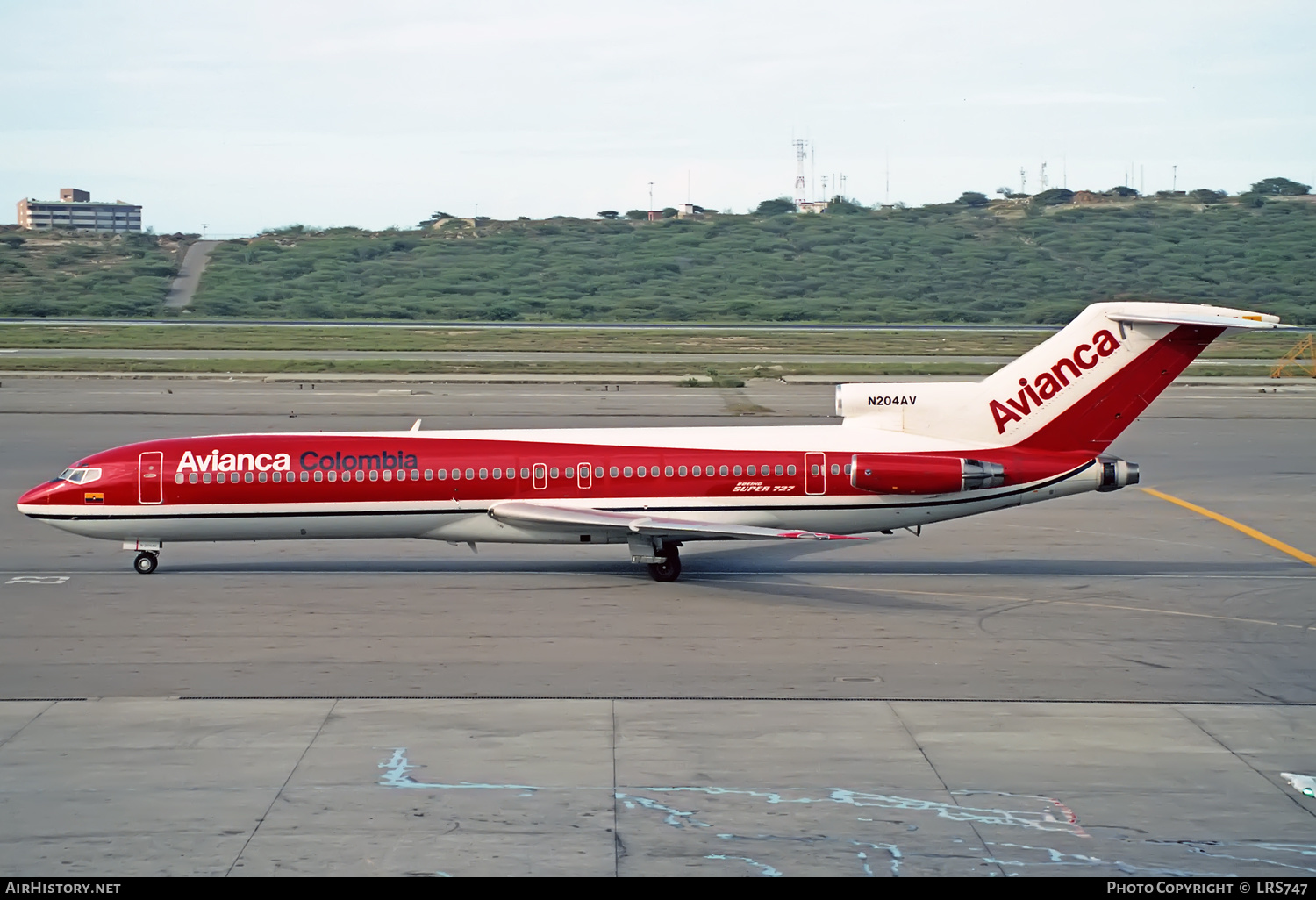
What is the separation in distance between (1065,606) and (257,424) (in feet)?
114

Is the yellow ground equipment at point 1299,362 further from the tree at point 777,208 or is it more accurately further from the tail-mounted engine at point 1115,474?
the tree at point 777,208

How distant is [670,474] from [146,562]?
11490mm

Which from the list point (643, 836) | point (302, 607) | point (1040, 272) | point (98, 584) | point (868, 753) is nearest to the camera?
point (643, 836)

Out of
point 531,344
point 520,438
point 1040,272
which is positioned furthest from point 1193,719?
point 1040,272

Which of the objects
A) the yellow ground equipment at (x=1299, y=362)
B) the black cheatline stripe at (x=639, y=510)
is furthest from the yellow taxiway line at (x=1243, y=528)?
the yellow ground equipment at (x=1299, y=362)

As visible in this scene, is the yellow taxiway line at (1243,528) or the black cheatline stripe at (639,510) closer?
the black cheatline stripe at (639,510)

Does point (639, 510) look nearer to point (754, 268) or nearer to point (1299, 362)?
point (1299, 362)

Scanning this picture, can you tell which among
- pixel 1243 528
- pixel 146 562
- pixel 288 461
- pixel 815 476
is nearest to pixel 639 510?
pixel 815 476

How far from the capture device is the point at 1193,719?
1781 cm

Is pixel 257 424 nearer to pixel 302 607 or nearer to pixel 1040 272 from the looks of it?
pixel 302 607

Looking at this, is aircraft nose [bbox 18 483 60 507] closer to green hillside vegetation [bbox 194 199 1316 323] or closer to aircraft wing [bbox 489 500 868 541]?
aircraft wing [bbox 489 500 868 541]

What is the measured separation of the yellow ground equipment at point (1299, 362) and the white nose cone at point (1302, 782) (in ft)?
214

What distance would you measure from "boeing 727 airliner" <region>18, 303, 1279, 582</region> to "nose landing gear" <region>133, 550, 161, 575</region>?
5 cm

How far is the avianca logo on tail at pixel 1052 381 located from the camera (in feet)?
87.7
